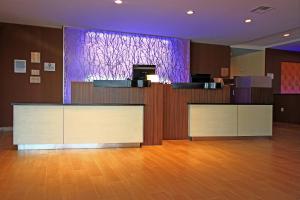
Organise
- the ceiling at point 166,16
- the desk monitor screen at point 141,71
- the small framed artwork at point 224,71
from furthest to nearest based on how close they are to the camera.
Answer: the small framed artwork at point 224,71 < the desk monitor screen at point 141,71 < the ceiling at point 166,16

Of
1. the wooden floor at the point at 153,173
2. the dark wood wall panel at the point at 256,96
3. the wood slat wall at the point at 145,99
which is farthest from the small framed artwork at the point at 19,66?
the dark wood wall panel at the point at 256,96

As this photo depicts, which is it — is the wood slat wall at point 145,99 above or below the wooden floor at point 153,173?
above

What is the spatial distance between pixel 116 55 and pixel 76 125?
376cm

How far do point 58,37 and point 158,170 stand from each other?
558cm

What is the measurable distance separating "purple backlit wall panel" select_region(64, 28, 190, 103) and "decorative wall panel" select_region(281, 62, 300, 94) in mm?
4328

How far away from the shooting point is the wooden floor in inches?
105

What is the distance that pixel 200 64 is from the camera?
948 cm

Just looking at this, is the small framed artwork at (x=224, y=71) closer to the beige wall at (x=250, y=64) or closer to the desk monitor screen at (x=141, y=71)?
the beige wall at (x=250, y=64)

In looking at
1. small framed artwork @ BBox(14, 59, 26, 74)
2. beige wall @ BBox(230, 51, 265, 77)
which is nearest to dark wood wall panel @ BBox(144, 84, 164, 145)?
small framed artwork @ BBox(14, 59, 26, 74)

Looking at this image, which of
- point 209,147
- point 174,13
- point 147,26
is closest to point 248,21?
point 174,13

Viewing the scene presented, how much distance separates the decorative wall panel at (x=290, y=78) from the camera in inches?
419

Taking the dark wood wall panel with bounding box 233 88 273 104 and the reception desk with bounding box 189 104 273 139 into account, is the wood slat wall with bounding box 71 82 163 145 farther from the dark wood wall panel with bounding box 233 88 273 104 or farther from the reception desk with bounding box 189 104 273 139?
the dark wood wall panel with bounding box 233 88 273 104

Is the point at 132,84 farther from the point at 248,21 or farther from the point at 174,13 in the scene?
the point at 248,21

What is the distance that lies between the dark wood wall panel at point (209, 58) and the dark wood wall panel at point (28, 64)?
4430mm
